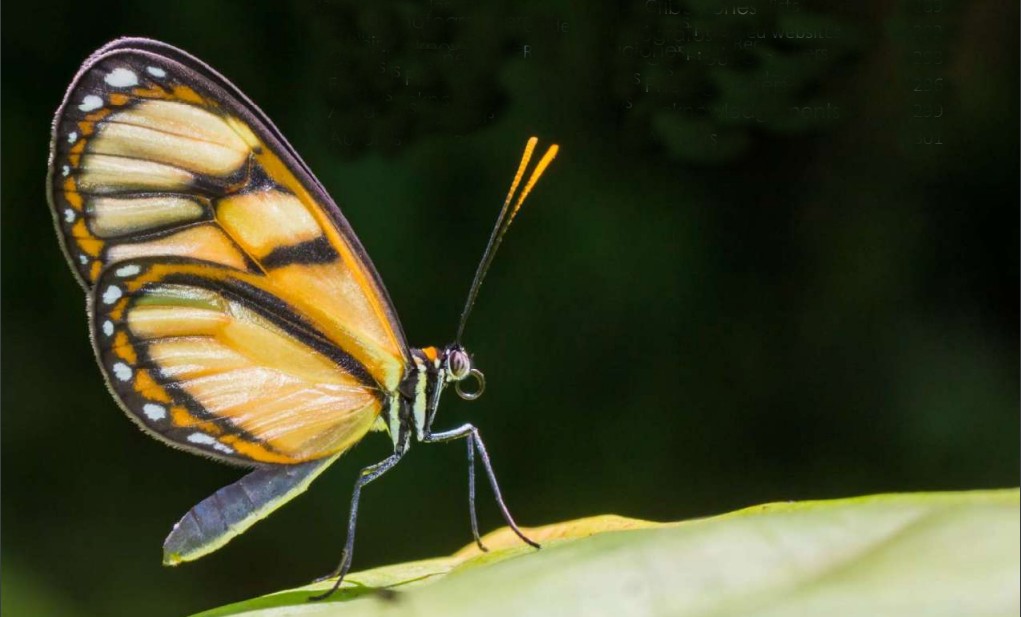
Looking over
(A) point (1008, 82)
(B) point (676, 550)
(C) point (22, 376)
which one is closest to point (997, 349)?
(A) point (1008, 82)

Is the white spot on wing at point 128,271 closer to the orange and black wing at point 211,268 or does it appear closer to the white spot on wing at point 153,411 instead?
the orange and black wing at point 211,268

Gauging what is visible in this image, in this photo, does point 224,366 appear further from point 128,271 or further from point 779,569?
point 779,569

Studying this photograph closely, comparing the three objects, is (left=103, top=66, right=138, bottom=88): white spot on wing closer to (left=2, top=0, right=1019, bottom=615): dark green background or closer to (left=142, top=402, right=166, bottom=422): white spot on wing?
(left=142, top=402, right=166, bottom=422): white spot on wing

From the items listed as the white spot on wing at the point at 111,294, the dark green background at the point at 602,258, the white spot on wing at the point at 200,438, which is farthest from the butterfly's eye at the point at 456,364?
the dark green background at the point at 602,258

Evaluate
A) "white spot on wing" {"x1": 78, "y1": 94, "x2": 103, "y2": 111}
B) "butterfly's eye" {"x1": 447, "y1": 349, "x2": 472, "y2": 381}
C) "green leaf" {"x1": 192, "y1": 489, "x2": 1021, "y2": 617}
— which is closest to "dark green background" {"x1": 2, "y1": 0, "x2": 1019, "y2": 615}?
"butterfly's eye" {"x1": 447, "y1": 349, "x2": 472, "y2": 381}

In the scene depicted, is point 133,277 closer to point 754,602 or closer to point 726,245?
point 754,602
